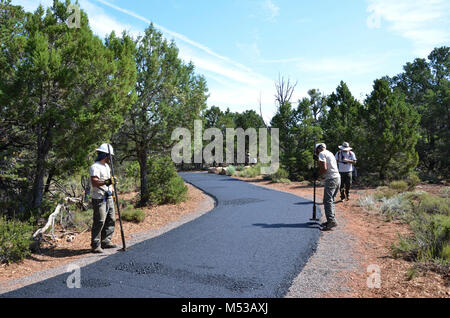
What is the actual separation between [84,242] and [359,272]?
5.78 metres

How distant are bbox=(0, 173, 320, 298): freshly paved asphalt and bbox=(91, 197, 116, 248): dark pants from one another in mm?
662

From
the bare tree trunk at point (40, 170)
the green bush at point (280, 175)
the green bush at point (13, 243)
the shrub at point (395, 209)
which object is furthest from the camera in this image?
the green bush at point (280, 175)

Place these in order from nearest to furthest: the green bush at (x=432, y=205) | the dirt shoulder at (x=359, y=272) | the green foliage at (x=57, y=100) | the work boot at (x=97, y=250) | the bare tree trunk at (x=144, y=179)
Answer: the dirt shoulder at (x=359, y=272), the work boot at (x=97, y=250), the green foliage at (x=57, y=100), the green bush at (x=432, y=205), the bare tree trunk at (x=144, y=179)

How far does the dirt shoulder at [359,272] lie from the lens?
13.1 feet

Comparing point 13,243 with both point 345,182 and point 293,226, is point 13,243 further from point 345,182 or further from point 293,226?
point 345,182

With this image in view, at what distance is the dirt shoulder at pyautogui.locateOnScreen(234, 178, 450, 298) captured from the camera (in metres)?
3.98

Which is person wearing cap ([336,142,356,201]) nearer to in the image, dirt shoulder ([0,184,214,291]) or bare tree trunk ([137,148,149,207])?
dirt shoulder ([0,184,214,291])

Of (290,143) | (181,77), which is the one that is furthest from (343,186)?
(290,143)

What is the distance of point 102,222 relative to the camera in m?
6.25

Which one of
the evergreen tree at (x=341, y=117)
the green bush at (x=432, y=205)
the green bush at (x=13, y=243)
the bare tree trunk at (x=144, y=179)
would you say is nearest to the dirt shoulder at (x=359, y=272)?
the green bush at (x=432, y=205)

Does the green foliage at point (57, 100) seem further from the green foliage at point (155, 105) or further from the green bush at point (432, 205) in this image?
the green bush at point (432, 205)

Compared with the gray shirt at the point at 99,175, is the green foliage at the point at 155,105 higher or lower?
higher

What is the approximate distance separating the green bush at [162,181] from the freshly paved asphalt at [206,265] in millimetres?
4707
